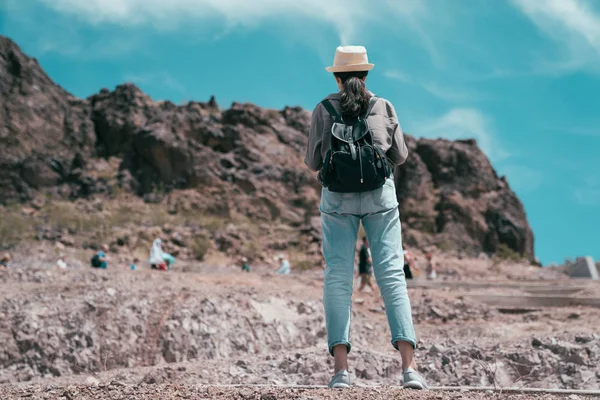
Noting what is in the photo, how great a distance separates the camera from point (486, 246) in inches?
2149

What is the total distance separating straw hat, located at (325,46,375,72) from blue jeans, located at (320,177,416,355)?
757mm

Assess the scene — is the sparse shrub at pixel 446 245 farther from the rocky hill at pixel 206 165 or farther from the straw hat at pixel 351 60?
the straw hat at pixel 351 60

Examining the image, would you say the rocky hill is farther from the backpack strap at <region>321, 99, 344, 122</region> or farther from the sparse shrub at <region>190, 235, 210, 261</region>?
the backpack strap at <region>321, 99, 344, 122</region>

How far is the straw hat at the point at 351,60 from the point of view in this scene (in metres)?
4.54

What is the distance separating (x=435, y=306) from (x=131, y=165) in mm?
39983

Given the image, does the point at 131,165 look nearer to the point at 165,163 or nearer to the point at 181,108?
the point at 165,163

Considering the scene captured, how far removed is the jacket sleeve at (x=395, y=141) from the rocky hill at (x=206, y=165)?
36.4m

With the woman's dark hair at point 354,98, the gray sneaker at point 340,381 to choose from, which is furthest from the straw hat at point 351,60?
the gray sneaker at point 340,381

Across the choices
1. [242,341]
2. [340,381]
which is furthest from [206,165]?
[340,381]

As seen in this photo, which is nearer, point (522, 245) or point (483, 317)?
point (483, 317)

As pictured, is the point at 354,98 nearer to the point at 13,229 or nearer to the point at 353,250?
the point at 353,250

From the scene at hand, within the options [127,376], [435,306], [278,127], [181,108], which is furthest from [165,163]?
[127,376]

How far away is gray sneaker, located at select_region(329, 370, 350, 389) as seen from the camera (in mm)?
4066

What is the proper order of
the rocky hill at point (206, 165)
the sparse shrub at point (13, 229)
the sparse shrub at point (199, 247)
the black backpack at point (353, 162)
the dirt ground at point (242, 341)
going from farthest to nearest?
the rocky hill at point (206, 165)
the sparse shrub at point (199, 247)
the sparse shrub at point (13, 229)
the dirt ground at point (242, 341)
the black backpack at point (353, 162)
